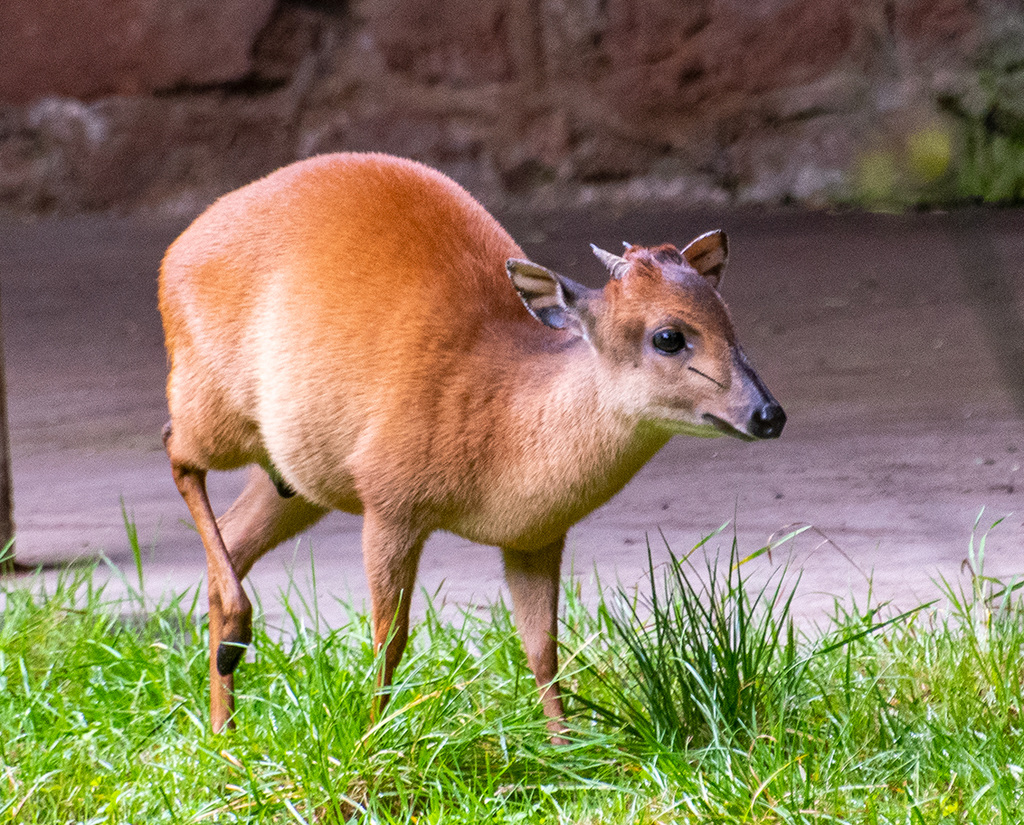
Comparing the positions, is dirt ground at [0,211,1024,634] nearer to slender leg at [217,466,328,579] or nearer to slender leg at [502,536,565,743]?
slender leg at [217,466,328,579]

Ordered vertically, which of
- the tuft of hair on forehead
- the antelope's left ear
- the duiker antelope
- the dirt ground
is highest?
the tuft of hair on forehead

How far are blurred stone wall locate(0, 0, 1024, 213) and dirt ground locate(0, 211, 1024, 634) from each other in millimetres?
349

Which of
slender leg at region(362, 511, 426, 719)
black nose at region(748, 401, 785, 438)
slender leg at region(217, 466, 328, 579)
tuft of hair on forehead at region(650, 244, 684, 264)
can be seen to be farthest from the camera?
slender leg at region(217, 466, 328, 579)

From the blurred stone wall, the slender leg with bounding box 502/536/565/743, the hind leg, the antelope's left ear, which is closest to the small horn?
the antelope's left ear

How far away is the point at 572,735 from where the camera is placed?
8.98 feet

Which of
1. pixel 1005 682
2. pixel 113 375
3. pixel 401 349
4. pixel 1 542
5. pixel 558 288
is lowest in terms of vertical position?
pixel 113 375

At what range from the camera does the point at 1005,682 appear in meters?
2.79

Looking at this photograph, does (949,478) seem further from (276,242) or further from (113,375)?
(113,375)

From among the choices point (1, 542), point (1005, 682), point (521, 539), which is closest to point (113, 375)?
point (1, 542)

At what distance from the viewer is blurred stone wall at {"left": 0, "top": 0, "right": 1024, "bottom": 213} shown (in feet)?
26.3

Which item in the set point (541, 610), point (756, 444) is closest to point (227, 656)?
point (541, 610)

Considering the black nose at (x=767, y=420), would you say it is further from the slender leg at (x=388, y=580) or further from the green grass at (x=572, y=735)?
the slender leg at (x=388, y=580)

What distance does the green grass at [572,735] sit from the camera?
241cm

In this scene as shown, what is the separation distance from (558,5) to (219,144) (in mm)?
2112
